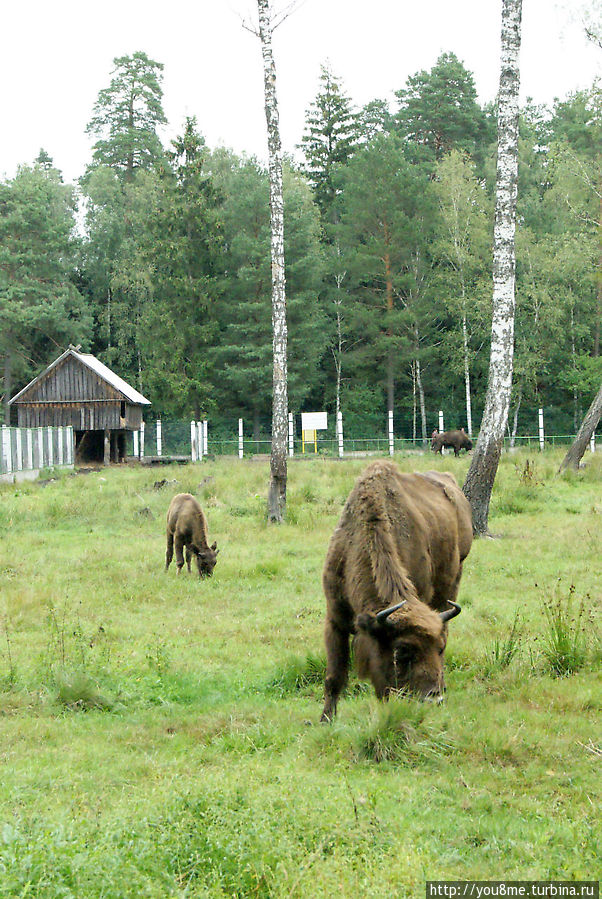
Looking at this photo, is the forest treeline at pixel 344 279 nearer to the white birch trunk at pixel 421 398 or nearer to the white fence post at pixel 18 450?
the white birch trunk at pixel 421 398

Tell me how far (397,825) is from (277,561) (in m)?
7.85

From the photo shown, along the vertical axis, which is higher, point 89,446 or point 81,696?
point 89,446

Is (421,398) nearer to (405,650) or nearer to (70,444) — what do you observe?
(70,444)

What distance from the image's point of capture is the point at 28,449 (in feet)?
98.4

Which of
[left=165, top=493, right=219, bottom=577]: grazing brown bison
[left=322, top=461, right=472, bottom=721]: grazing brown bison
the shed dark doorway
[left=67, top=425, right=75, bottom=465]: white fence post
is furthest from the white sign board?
[left=322, top=461, right=472, bottom=721]: grazing brown bison

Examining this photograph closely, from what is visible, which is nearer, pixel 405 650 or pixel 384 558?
pixel 405 650

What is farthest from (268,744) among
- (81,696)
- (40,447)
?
(40,447)

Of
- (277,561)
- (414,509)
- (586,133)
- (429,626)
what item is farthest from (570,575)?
(586,133)

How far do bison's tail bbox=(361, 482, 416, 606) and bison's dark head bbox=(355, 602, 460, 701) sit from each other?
19cm

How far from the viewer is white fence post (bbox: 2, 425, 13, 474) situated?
2643cm

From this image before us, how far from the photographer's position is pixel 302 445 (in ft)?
133

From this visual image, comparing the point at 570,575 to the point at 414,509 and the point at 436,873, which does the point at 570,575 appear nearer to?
the point at 414,509

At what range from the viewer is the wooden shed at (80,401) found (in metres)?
41.1

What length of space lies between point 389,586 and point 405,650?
490 millimetres
